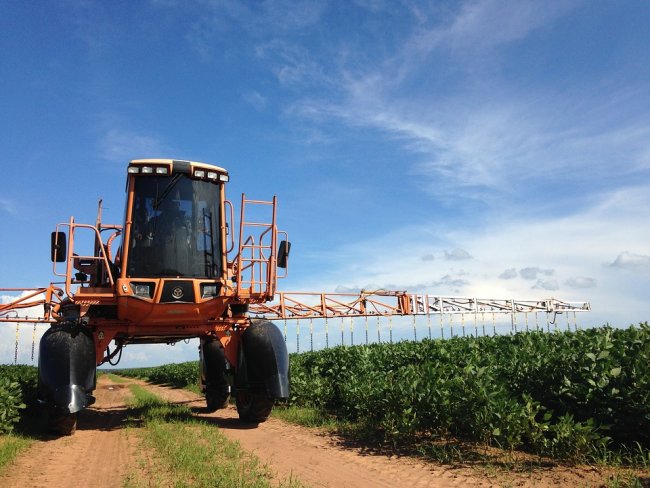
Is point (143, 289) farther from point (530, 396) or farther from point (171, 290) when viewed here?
point (530, 396)

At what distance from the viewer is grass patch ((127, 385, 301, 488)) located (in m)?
6.16

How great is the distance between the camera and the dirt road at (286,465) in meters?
6.22

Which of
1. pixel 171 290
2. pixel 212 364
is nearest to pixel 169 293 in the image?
pixel 171 290

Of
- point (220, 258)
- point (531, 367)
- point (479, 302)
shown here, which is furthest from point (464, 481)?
point (479, 302)

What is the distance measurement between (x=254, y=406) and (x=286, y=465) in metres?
3.78

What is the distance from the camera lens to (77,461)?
796 cm

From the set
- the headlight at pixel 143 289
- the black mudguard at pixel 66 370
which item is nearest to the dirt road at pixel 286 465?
the black mudguard at pixel 66 370

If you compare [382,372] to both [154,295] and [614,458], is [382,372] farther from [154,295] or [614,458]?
[614,458]

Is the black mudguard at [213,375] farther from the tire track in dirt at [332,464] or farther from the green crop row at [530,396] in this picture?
the green crop row at [530,396]

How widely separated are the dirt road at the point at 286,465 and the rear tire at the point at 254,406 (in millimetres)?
433

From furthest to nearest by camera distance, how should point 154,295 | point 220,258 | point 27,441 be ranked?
1. point 220,258
2. point 154,295
3. point 27,441

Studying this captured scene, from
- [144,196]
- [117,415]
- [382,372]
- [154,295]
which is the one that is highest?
[144,196]

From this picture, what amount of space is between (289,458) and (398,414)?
93.0 inches

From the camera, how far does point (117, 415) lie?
44.5ft
